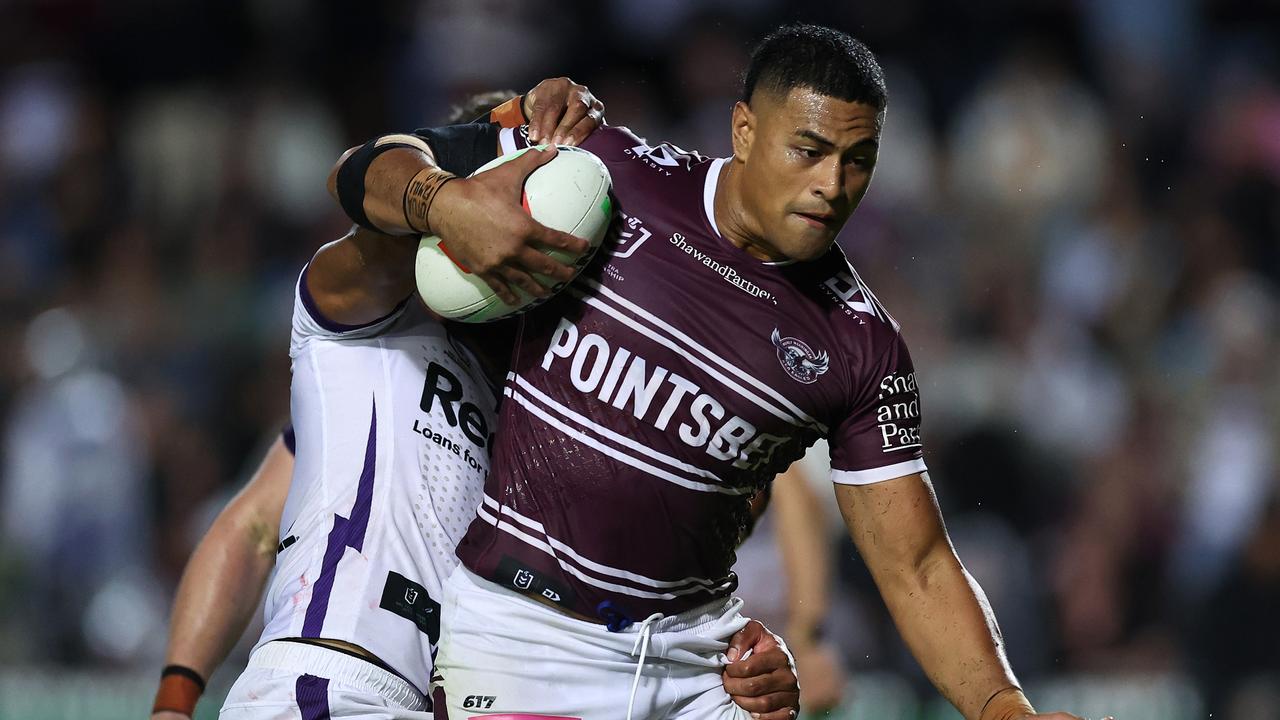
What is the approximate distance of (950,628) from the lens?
3730 mm

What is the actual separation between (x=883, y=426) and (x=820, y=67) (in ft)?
2.80

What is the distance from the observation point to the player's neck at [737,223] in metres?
3.78

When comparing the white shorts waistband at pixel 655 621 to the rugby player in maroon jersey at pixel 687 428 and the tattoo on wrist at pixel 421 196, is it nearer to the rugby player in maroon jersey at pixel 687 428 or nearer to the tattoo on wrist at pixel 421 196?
the rugby player in maroon jersey at pixel 687 428

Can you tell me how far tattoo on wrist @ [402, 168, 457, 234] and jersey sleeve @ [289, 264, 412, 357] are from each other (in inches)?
23.8

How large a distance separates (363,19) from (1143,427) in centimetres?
623

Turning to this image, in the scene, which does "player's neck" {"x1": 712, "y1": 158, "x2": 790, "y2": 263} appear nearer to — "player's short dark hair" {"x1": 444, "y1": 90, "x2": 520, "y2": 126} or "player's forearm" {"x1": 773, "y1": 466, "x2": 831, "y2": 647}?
"player's short dark hair" {"x1": 444, "y1": 90, "x2": 520, "y2": 126}

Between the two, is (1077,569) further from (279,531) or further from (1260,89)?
(279,531)

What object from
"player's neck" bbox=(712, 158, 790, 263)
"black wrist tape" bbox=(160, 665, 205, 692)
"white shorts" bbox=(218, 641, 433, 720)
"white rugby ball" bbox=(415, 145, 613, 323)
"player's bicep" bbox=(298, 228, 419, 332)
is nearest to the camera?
"white rugby ball" bbox=(415, 145, 613, 323)

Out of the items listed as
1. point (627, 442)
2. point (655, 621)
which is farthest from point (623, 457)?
point (655, 621)

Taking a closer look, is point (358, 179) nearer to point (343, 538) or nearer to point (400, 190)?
point (400, 190)

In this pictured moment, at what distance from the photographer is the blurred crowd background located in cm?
870

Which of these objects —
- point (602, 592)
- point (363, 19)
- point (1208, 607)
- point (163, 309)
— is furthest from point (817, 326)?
point (363, 19)

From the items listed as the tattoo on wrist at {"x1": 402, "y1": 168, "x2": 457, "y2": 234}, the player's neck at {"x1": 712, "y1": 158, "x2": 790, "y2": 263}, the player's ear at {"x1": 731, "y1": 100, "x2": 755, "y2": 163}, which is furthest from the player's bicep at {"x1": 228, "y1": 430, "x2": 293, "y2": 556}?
the player's ear at {"x1": 731, "y1": 100, "x2": 755, "y2": 163}

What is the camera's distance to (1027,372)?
9.40 meters
